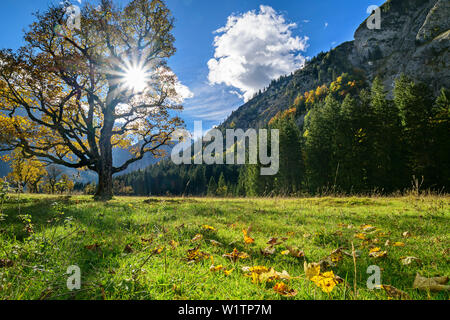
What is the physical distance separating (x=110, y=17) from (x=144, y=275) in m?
16.5

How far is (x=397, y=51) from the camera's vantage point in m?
93.6

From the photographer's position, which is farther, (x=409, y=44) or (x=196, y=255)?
(x=409, y=44)

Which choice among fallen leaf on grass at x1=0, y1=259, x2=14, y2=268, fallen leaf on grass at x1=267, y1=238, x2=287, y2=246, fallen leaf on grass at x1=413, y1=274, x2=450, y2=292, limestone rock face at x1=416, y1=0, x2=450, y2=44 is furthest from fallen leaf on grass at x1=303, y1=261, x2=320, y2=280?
limestone rock face at x1=416, y1=0, x2=450, y2=44

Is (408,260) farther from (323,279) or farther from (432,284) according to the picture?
(323,279)

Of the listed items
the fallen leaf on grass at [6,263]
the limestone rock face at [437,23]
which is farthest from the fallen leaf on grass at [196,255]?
the limestone rock face at [437,23]

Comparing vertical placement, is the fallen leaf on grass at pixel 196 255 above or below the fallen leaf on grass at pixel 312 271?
below

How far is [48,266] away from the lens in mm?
2113

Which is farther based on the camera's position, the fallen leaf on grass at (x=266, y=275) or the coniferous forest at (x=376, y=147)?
the coniferous forest at (x=376, y=147)

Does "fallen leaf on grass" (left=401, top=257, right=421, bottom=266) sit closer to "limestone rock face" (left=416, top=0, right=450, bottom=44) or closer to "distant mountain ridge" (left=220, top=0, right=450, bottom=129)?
"distant mountain ridge" (left=220, top=0, right=450, bottom=129)

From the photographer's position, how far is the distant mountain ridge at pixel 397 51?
62.3 metres

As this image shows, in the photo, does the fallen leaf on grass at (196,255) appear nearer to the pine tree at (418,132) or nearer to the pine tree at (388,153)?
the pine tree at (388,153)

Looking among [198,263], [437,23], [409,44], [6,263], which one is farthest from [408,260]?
[409,44]

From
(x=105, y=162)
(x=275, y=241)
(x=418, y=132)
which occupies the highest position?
(x=418, y=132)
